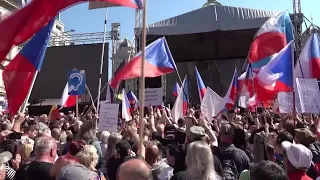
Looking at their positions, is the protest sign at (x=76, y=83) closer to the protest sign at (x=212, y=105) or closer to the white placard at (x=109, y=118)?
the protest sign at (x=212, y=105)

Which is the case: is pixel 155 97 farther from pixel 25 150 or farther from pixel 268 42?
pixel 25 150

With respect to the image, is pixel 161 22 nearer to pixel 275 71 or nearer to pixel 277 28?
pixel 277 28

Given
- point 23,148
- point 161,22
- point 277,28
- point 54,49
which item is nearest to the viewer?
point 23,148

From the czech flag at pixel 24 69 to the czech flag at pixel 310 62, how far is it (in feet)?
17.8

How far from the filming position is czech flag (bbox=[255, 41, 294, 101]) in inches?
312

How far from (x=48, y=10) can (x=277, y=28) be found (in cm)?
575

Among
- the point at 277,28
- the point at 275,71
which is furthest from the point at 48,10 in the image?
the point at 277,28

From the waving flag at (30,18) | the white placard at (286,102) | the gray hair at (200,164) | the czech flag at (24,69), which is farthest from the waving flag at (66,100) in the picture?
the gray hair at (200,164)

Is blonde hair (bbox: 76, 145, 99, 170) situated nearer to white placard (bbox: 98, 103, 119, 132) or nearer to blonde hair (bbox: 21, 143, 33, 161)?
blonde hair (bbox: 21, 143, 33, 161)

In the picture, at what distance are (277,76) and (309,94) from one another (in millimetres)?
813

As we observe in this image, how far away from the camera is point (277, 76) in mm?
8055

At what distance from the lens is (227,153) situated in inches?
186

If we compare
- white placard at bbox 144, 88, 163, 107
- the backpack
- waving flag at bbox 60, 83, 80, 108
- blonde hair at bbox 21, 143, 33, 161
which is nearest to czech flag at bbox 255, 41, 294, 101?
white placard at bbox 144, 88, 163, 107

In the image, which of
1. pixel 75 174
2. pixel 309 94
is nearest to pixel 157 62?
pixel 309 94
